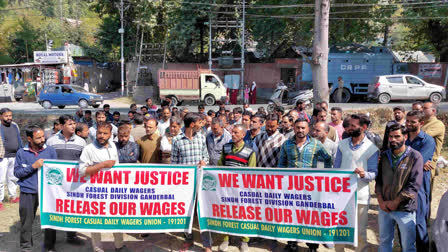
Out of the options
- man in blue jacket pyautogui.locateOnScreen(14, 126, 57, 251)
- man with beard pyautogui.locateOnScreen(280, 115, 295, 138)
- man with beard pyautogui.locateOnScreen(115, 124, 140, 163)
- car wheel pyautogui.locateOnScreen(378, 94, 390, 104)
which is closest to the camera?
man in blue jacket pyautogui.locateOnScreen(14, 126, 57, 251)

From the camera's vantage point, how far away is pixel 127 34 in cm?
3325

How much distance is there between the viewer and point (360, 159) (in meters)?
4.33

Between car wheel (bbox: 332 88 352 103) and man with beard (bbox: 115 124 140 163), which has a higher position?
car wheel (bbox: 332 88 352 103)

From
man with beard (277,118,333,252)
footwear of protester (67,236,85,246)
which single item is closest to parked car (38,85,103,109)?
footwear of protester (67,236,85,246)

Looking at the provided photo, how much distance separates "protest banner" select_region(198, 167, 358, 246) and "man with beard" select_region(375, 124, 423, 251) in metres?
0.38

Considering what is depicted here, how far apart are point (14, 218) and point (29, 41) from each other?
43.9 m

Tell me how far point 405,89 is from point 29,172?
18.3 meters

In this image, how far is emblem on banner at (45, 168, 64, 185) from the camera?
15.8ft

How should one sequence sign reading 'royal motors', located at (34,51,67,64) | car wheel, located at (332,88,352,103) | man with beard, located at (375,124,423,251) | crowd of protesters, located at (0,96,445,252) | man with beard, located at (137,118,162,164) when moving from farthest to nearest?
1. sign reading 'royal motors', located at (34,51,67,64)
2. car wheel, located at (332,88,352,103)
3. man with beard, located at (137,118,162,164)
4. crowd of protesters, located at (0,96,445,252)
5. man with beard, located at (375,124,423,251)

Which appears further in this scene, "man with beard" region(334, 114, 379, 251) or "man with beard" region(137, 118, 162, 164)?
"man with beard" region(137, 118, 162, 164)

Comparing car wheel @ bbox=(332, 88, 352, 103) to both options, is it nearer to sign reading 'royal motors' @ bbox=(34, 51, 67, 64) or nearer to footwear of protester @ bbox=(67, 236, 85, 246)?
footwear of protester @ bbox=(67, 236, 85, 246)

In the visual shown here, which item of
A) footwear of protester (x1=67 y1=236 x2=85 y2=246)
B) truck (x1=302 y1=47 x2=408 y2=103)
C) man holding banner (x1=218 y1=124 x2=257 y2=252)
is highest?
truck (x1=302 y1=47 x2=408 y2=103)

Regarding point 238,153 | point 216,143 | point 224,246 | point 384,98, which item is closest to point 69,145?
point 216,143

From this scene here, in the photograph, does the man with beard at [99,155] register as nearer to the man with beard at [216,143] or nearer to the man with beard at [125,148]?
the man with beard at [125,148]
